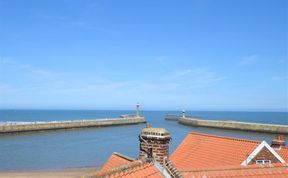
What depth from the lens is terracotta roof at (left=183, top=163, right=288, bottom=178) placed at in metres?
11.8

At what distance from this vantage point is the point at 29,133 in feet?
246

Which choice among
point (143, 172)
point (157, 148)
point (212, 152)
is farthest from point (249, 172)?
point (212, 152)

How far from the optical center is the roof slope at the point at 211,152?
1747 cm

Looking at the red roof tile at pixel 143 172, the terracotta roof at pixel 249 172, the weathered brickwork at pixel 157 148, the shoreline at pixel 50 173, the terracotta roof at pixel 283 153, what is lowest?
the shoreline at pixel 50 173

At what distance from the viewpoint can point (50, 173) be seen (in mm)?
33625

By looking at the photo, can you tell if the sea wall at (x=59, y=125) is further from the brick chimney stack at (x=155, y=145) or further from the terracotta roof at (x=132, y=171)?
the terracotta roof at (x=132, y=171)

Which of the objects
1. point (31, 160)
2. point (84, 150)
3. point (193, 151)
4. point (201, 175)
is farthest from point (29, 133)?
point (201, 175)

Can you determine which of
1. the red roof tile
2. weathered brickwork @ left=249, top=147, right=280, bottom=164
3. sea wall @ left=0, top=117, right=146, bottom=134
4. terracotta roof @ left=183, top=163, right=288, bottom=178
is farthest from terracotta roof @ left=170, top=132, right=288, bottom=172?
sea wall @ left=0, top=117, right=146, bottom=134

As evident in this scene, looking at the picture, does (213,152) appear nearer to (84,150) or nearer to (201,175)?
(201,175)

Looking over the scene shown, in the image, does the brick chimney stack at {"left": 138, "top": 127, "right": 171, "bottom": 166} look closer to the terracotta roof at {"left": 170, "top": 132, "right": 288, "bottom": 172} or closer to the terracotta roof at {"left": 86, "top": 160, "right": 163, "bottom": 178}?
the terracotta roof at {"left": 86, "top": 160, "right": 163, "bottom": 178}

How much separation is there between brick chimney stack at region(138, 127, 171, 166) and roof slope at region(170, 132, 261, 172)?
23.5ft

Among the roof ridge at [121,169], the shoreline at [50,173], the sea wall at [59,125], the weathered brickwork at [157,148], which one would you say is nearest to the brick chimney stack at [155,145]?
the weathered brickwork at [157,148]

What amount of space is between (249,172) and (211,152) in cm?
614

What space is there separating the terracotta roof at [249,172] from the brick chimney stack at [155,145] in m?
2.14
